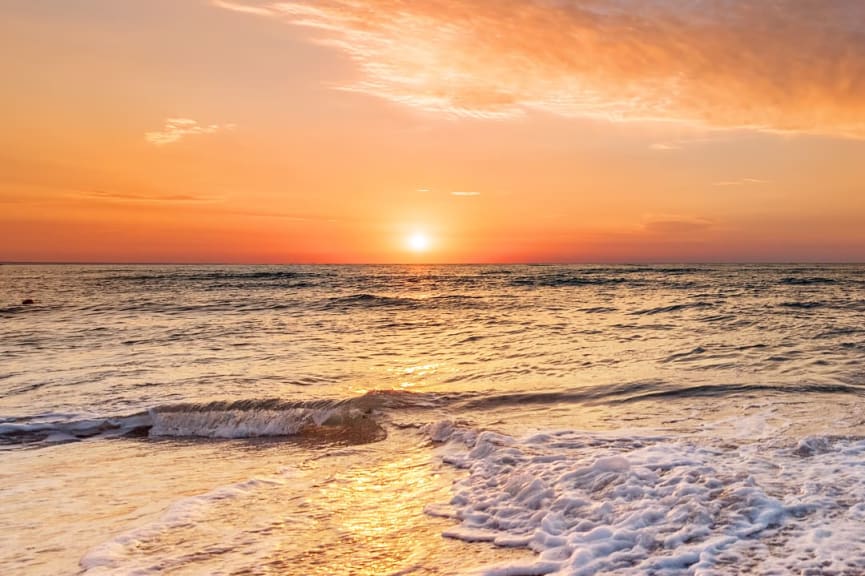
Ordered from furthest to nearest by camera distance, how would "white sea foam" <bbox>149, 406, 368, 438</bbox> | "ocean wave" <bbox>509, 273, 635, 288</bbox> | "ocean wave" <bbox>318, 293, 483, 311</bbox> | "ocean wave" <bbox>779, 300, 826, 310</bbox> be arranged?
"ocean wave" <bbox>509, 273, 635, 288</bbox>, "ocean wave" <bbox>318, 293, 483, 311</bbox>, "ocean wave" <bbox>779, 300, 826, 310</bbox>, "white sea foam" <bbox>149, 406, 368, 438</bbox>

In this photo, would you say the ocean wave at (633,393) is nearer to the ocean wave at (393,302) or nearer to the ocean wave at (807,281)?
the ocean wave at (393,302)

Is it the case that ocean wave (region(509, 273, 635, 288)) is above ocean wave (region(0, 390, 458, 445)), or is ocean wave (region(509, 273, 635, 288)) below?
above

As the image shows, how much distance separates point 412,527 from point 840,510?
413 cm

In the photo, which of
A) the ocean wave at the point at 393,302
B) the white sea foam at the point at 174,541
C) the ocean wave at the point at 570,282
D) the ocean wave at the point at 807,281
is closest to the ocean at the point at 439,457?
the white sea foam at the point at 174,541

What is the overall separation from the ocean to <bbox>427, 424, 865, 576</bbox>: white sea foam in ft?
0.09

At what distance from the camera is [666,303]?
109 feet

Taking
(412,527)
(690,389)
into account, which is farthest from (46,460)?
(690,389)

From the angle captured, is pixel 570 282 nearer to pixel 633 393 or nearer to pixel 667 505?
pixel 633 393

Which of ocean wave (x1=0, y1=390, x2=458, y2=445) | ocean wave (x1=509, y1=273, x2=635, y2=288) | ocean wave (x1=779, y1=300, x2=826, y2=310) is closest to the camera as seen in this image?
ocean wave (x1=0, y1=390, x2=458, y2=445)

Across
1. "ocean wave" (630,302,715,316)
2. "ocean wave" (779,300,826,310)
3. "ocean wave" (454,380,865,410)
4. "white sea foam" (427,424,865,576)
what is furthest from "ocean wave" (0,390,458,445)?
"ocean wave" (779,300,826,310)

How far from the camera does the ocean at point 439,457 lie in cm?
523

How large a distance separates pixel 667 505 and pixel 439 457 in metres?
3.29

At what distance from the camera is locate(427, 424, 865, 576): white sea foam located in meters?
4.90

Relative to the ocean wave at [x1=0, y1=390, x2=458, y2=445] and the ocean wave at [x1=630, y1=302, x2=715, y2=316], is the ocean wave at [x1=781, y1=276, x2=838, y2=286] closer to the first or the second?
the ocean wave at [x1=630, y1=302, x2=715, y2=316]
